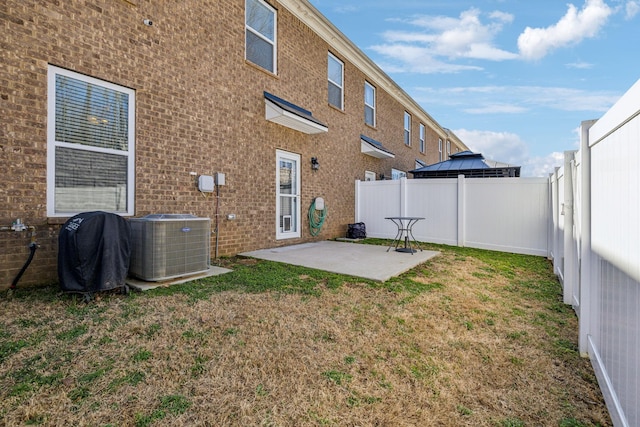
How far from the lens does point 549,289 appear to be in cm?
439

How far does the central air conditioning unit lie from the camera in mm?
4129

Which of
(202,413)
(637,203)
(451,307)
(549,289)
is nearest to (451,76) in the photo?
(549,289)

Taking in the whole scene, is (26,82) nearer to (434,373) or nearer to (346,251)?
(434,373)

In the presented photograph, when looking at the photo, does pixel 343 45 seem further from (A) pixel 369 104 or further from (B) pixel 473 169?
(B) pixel 473 169

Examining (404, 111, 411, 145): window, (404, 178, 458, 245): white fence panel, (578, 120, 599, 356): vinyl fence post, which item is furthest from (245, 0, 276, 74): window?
(404, 111, 411, 145): window

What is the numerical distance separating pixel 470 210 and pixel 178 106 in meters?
7.69

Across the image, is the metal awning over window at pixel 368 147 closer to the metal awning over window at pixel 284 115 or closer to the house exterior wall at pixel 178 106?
the house exterior wall at pixel 178 106

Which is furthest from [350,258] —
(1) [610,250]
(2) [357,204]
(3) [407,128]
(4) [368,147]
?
(3) [407,128]

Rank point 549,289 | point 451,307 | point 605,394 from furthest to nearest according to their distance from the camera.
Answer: point 549,289
point 451,307
point 605,394

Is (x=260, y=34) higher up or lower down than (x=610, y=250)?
higher up

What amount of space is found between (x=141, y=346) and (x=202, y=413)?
42.6 inches

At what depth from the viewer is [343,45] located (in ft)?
33.1

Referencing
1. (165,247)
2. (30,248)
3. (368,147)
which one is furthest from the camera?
(368,147)

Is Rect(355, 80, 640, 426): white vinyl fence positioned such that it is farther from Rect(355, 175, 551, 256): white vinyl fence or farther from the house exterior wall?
the house exterior wall
